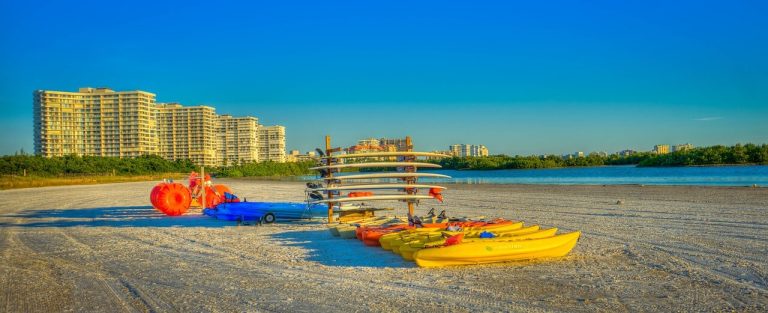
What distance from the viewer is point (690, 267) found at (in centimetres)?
859

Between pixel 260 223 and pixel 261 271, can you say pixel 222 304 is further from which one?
pixel 260 223

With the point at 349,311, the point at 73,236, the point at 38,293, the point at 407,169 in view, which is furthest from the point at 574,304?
the point at 73,236

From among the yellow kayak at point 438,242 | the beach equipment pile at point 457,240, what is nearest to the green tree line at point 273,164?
the beach equipment pile at point 457,240

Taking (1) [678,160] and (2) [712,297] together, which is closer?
(2) [712,297]

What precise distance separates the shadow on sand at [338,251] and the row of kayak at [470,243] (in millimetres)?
211

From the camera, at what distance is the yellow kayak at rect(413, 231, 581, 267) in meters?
8.85

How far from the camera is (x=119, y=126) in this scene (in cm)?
11300

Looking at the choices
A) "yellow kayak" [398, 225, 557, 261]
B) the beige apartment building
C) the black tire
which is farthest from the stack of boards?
the beige apartment building

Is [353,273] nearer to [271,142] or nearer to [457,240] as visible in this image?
[457,240]

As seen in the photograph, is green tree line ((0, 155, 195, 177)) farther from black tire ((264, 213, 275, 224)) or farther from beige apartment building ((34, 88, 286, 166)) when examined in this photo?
black tire ((264, 213, 275, 224))

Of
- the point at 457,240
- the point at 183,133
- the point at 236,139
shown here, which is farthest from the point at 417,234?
the point at 236,139

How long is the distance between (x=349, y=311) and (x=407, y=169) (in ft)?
27.6

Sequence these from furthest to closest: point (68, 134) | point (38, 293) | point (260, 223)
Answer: point (68, 134), point (260, 223), point (38, 293)

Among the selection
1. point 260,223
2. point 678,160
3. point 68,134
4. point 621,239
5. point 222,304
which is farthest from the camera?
point 68,134
